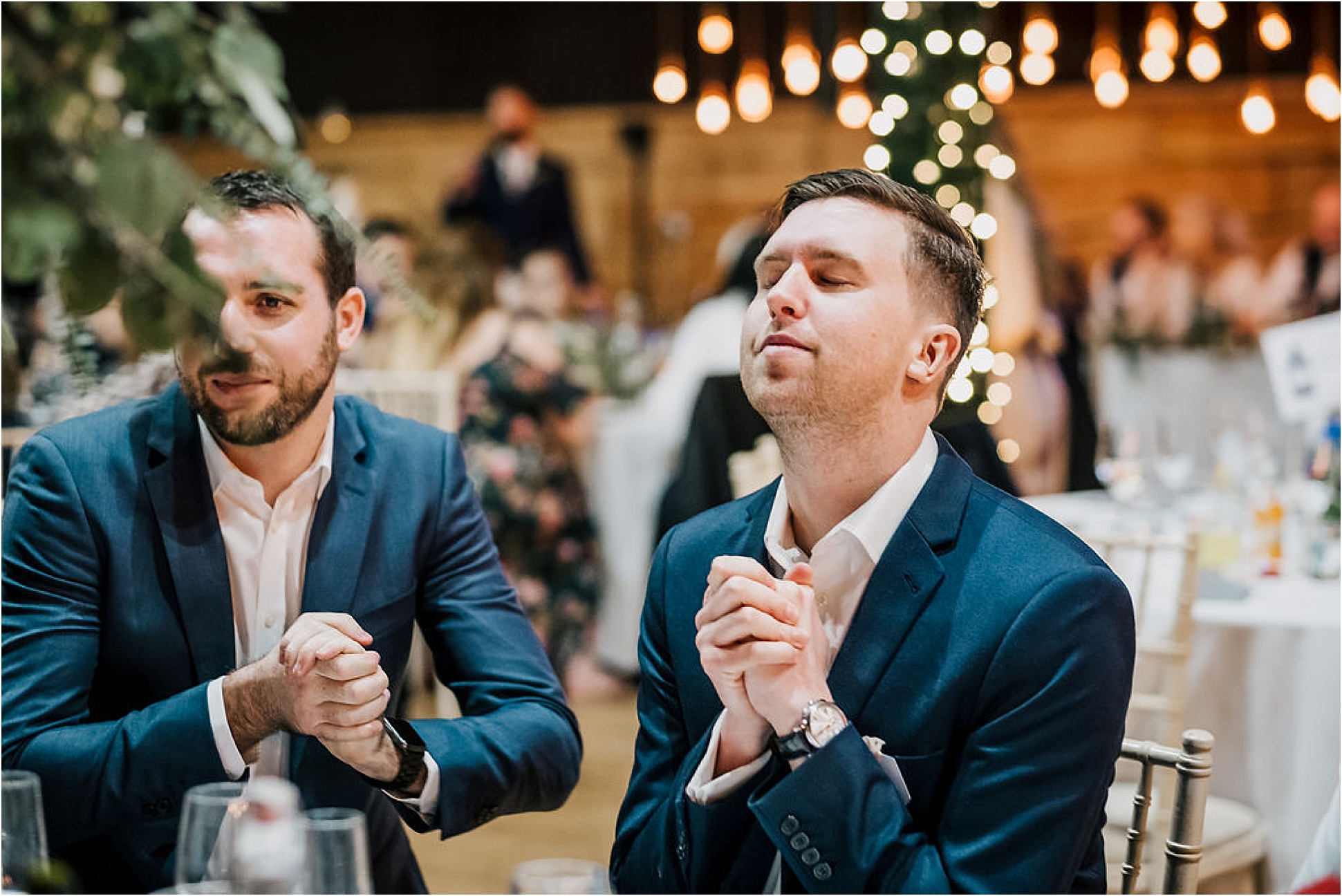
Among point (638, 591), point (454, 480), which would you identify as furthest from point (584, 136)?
point (454, 480)

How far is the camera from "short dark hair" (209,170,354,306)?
1.67 metres

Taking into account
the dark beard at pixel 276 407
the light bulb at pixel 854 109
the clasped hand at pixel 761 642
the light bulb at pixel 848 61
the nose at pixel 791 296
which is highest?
the light bulb at pixel 848 61

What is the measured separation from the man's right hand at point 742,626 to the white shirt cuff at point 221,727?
542 millimetres

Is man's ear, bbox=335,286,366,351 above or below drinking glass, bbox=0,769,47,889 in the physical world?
above

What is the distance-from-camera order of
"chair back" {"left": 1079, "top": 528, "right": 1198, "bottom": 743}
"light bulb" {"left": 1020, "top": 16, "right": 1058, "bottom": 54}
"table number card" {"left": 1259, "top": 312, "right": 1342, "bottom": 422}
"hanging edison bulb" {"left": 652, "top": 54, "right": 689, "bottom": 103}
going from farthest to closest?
"hanging edison bulb" {"left": 652, "top": 54, "right": 689, "bottom": 103}
"light bulb" {"left": 1020, "top": 16, "right": 1058, "bottom": 54}
"table number card" {"left": 1259, "top": 312, "right": 1342, "bottom": 422}
"chair back" {"left": 1079, "top": 528, "right": 1198, "bottom": 743}

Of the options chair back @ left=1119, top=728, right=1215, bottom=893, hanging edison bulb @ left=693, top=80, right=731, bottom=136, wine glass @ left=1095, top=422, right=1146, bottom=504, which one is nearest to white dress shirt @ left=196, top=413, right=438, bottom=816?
chair back @ left=1119, top=728, right=1215, bottom=893

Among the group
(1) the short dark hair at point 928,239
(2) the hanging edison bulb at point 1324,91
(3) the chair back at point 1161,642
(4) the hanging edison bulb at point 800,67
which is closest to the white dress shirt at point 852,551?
(1) the short dark hair at point 928,239

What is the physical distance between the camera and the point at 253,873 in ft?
3.56

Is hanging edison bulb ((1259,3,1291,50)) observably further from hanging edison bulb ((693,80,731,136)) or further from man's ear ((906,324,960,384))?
man's ear ((906,324,960,384))

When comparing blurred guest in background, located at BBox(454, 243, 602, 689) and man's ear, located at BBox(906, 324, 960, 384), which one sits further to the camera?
blurred guest in background, located at BBox(454, 243, 602, 689)

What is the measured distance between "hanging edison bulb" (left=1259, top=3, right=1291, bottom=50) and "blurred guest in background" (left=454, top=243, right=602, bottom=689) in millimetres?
4582

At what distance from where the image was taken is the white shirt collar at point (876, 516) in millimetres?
1533

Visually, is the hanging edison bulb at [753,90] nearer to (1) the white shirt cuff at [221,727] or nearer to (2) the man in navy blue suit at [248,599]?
(2) the man in navy blue suit at [248,599]

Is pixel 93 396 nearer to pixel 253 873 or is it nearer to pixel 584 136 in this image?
pixel 253 873
